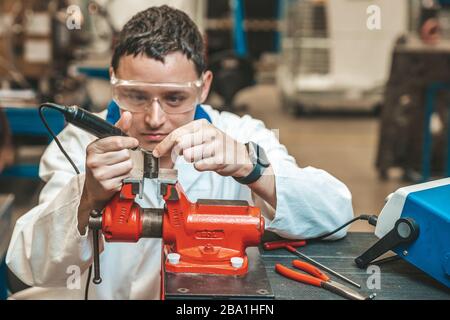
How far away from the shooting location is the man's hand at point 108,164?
3.12 ft

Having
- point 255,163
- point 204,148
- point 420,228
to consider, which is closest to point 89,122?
point 204,148

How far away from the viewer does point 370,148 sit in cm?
428

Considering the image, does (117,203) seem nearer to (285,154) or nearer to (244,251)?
(244,251)

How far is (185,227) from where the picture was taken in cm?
99

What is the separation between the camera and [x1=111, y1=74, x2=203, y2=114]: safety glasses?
1.15 metres

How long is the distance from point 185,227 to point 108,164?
0.50 feet

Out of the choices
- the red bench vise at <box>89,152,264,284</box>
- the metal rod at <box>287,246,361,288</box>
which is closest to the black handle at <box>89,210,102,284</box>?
the red bench vise at <box>89,152,264,284</box>

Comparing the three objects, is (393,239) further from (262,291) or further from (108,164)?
(108,164)

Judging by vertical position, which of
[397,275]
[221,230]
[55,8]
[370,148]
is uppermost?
[55,8]

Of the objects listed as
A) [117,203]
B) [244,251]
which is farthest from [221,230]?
[117,203]

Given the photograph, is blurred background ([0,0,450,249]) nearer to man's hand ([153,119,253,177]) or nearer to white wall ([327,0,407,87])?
white wall ([327,0,407,87])

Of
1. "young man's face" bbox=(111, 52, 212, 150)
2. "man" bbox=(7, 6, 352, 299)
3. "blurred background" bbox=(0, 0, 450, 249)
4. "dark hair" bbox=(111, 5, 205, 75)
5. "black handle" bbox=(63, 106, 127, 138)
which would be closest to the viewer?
"black handle" bbox=(63, 106, 127, 138)
